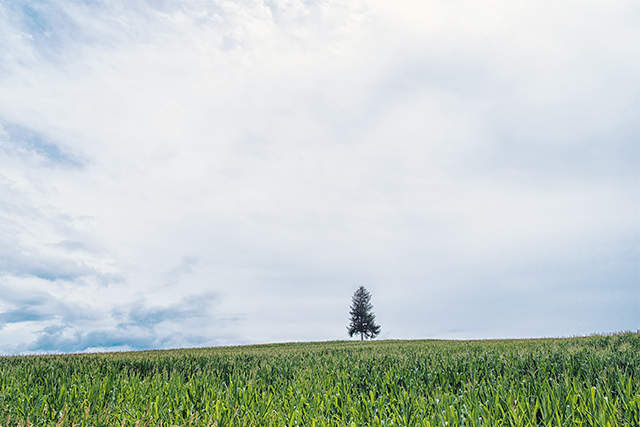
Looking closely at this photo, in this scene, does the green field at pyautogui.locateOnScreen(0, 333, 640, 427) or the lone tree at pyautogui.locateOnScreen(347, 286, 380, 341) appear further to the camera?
the lone tree at pyautogui.locateOnScreen(347, 286, 380, 341)

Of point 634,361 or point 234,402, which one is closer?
point 234,402

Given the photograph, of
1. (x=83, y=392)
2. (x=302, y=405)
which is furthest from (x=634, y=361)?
(x=83, y=392)

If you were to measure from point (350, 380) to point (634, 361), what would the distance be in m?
6.16

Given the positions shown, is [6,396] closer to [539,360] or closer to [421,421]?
[421,421]

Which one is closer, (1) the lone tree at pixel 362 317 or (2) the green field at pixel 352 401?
(2) the green field at pixel 352 401

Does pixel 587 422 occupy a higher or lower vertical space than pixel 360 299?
lower

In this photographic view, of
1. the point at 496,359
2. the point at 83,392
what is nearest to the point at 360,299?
the point at 496,359

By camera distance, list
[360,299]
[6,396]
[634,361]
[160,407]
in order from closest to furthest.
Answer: [160,407] → [6,396] → [634,361] → [360,299]

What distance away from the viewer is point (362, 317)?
59312mm

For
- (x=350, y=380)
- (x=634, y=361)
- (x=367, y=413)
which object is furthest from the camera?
(x=634, y=361)

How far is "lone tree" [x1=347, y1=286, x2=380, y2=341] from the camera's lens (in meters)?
59.0

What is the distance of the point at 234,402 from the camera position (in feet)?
17.1

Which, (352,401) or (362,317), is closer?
(352,401)

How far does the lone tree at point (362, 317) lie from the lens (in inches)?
2323
